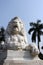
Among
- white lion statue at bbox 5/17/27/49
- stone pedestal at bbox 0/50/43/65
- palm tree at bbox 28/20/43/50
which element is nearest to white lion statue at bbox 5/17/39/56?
white lion statue at bbox 5/17/27/49

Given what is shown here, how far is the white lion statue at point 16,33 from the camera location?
26.3ft

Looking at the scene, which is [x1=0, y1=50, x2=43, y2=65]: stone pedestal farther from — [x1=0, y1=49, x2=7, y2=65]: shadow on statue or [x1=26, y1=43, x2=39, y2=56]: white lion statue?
[x1=26, y1=43, x2=39, y2=56]: white lion statue

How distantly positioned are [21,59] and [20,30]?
148 cm

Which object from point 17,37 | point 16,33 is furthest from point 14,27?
point 17,37

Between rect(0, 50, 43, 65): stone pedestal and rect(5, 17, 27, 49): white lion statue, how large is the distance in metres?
0.38

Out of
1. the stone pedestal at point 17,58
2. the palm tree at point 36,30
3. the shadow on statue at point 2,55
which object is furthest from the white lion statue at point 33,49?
the palm tree at point 36,30

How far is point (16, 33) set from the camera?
8367 millimetres

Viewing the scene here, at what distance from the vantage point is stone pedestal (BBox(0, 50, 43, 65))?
23.8 ft

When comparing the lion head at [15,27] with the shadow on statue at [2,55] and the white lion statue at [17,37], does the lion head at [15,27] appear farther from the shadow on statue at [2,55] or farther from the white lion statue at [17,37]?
the shadow on statue at [2,55]

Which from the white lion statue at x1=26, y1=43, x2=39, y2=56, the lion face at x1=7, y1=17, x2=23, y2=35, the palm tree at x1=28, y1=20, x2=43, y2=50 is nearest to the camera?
the white lion statue at x1=26, y1=43, x2=39, y2=56

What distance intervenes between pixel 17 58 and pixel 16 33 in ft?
4.28

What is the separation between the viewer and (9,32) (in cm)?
834

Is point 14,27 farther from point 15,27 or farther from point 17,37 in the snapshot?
point 17,37

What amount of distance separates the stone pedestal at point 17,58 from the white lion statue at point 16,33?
0.38m
